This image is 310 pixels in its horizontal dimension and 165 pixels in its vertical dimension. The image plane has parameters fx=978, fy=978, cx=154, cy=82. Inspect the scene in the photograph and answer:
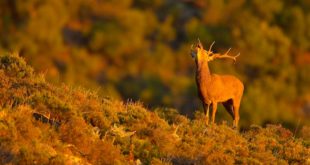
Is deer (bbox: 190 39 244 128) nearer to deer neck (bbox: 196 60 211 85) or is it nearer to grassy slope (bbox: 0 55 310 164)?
deer neck (bbox: 196 60 211 85)

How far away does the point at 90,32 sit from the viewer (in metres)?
55.6

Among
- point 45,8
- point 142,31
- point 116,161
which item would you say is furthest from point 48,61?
point 116,161

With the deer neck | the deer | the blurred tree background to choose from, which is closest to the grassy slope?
the deer

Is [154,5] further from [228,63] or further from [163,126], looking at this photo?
[163,126]

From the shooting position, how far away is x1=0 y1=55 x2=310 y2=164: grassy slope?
14398mm

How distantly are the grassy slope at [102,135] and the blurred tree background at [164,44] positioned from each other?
27244mm

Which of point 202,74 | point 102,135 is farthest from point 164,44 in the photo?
point 102,135

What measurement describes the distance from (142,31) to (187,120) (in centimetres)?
3748

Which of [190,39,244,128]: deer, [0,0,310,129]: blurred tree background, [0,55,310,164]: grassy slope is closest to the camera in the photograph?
[0,55,310,164]: grassy slope

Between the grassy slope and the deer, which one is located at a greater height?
the deer

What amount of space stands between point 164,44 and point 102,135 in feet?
135

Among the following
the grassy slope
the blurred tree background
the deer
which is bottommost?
the grassy slope

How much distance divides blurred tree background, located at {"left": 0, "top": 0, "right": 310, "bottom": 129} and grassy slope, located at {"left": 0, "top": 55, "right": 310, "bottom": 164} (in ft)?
89.4

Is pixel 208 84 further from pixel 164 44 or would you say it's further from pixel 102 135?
pixel 164 44
